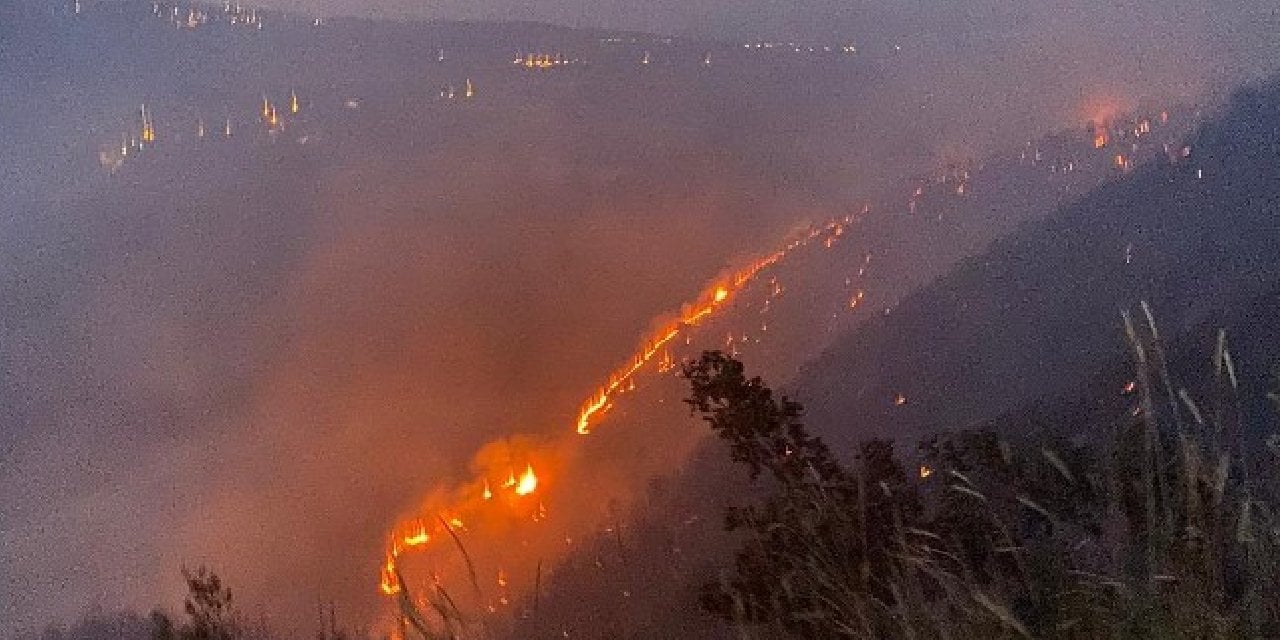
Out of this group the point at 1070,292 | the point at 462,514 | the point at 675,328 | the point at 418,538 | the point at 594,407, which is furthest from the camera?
the point at 675,328

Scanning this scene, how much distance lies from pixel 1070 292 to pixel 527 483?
4.75 m

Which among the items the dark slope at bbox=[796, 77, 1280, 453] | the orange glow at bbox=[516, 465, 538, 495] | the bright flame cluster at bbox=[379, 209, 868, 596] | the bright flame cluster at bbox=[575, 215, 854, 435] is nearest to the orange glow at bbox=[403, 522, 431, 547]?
the bright flame cluster at bbox=[379, 209, 868, 596]

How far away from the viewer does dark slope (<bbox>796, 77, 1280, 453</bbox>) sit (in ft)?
18.9

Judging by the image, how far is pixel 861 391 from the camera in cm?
695

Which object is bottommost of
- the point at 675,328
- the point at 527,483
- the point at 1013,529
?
the point at 1013,529

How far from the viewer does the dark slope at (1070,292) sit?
5.76m

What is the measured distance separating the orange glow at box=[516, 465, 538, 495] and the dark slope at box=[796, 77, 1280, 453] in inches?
102

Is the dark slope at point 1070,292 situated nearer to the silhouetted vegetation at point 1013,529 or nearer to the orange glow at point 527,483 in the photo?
the silhouetted vegetation at point 1013,529

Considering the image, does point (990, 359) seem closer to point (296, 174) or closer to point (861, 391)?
point (861, 391)

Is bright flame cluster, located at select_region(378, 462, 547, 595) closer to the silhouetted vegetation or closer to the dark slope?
the dark slope

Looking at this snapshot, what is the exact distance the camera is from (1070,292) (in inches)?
265

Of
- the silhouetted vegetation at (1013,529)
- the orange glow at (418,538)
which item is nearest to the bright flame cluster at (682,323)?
the orange glow at (418,538)

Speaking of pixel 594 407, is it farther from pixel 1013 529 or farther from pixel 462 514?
pixel 1013 529

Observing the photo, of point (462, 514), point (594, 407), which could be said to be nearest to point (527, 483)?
point (462, 514)
